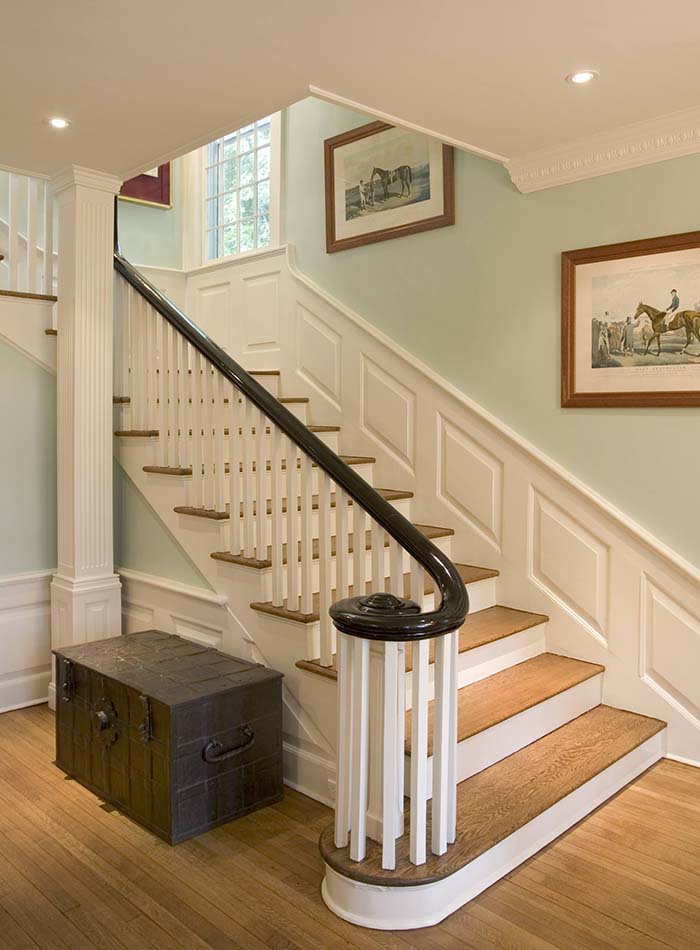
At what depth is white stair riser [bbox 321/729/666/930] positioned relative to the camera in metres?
2.27

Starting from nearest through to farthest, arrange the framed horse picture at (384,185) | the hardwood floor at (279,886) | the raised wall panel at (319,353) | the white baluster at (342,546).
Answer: the hardwood floor at (279,886) < the white baluster at (342,546) < the framed horse picture at (384,185) < the raised wall panel at (319,353)

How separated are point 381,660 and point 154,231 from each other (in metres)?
4.01

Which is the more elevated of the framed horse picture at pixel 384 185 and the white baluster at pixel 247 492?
the framed horse picture at pixel 384 185

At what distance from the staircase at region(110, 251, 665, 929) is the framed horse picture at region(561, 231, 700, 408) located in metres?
1.03

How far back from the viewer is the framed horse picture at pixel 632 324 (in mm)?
3225

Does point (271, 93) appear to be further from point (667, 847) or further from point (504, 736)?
point (667, 847)

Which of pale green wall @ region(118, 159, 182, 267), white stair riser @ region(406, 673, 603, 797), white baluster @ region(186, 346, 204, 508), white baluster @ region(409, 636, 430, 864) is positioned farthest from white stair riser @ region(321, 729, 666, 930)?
pale green wall @ region(118, 159, 182, 267)

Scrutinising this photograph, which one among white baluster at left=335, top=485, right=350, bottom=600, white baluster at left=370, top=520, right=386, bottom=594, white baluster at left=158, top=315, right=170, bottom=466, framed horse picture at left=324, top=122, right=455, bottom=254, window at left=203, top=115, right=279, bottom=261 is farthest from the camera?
window at left=203, top=115, right=279, bottom=261

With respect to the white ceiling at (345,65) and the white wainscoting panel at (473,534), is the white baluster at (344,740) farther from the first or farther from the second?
the white ceiling at (345,65)

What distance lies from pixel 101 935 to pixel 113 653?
1259mm

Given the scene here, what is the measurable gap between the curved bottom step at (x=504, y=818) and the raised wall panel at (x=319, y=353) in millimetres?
2256

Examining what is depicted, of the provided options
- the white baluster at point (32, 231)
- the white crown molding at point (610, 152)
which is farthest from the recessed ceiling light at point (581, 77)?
the white baluster at point (32, 231)

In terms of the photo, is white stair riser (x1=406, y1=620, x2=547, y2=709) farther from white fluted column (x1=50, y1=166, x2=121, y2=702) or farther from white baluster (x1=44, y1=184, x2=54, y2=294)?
white baluster (x1=44, y1=184, x2=54, y2=294)

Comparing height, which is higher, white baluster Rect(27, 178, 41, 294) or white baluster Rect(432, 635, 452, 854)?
white baluster Rect(27, 178, 41, 294)
